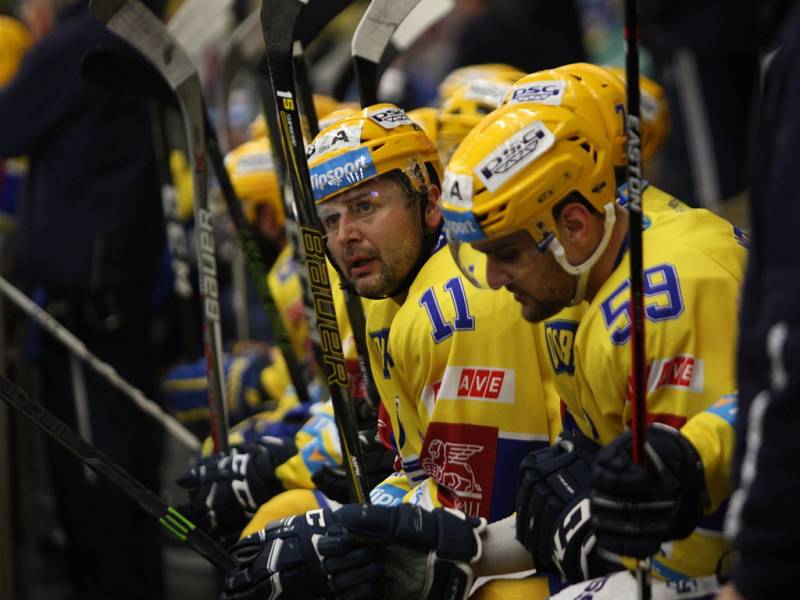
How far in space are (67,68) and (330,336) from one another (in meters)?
2.30

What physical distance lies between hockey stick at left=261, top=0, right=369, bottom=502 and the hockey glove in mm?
370

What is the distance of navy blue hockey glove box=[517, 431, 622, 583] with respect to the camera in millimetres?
2299

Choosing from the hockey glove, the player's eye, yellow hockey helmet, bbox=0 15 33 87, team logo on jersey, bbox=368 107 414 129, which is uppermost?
yellow hockey helmet, bbox=0 15 33 87

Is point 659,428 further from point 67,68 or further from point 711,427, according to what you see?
Result: point 67,68

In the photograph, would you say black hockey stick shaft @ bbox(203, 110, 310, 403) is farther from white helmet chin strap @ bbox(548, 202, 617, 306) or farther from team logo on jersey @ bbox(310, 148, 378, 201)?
white helmet chin strap @ bbox(548, 202, 617, 306)

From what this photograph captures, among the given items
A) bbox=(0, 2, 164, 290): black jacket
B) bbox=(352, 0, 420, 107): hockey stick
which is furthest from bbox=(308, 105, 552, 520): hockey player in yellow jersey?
bbox=(0, 2, 164, 290): black jacket

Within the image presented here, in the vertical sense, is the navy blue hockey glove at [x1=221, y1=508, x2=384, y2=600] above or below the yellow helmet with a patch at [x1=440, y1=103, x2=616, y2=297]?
below

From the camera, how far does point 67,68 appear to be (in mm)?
4699

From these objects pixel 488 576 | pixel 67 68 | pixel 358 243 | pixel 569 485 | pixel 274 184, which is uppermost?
pixel 67 68

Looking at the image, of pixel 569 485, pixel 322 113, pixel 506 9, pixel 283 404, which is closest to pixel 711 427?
pixel 569 485

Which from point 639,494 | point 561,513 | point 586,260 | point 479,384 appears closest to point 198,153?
point 479,384

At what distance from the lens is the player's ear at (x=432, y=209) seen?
2947 mm

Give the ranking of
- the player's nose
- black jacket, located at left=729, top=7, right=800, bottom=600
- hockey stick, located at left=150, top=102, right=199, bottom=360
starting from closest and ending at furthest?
black jacket, located at left=729, top=7, right=800, bottom=600 → the player's nose → hockey stick, located at left=150, top=102, right=199, bottom=360

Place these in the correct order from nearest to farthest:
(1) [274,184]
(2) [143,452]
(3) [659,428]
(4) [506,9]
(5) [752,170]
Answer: (5) [752,170] < (3) [659,428] < (1) [274,184] < (2) [143,452] < (4) [506,9]
